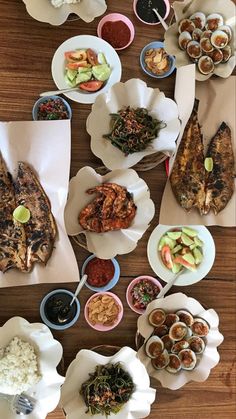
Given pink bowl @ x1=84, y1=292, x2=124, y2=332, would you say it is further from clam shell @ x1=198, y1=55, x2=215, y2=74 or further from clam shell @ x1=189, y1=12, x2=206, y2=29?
clam shell @ x1=189, y1=12, x2=206, y2=29

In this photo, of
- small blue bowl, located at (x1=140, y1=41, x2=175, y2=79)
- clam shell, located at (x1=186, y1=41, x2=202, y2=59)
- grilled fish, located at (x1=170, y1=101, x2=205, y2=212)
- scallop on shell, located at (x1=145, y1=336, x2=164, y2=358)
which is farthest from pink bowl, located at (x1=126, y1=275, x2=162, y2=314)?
clam shell, located at (x1=186, y1=41, x2=202, y2=59)

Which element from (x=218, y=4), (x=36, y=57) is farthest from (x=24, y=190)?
(x=218, y=4)

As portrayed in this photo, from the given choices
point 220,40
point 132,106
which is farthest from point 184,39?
point 132,106

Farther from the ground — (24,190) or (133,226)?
(24,190)

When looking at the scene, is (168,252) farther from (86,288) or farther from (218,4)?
(218,4)

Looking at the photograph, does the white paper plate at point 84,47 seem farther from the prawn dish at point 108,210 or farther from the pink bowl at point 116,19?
the prawn dish at point 108,210

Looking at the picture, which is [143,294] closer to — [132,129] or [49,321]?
[49,321]
